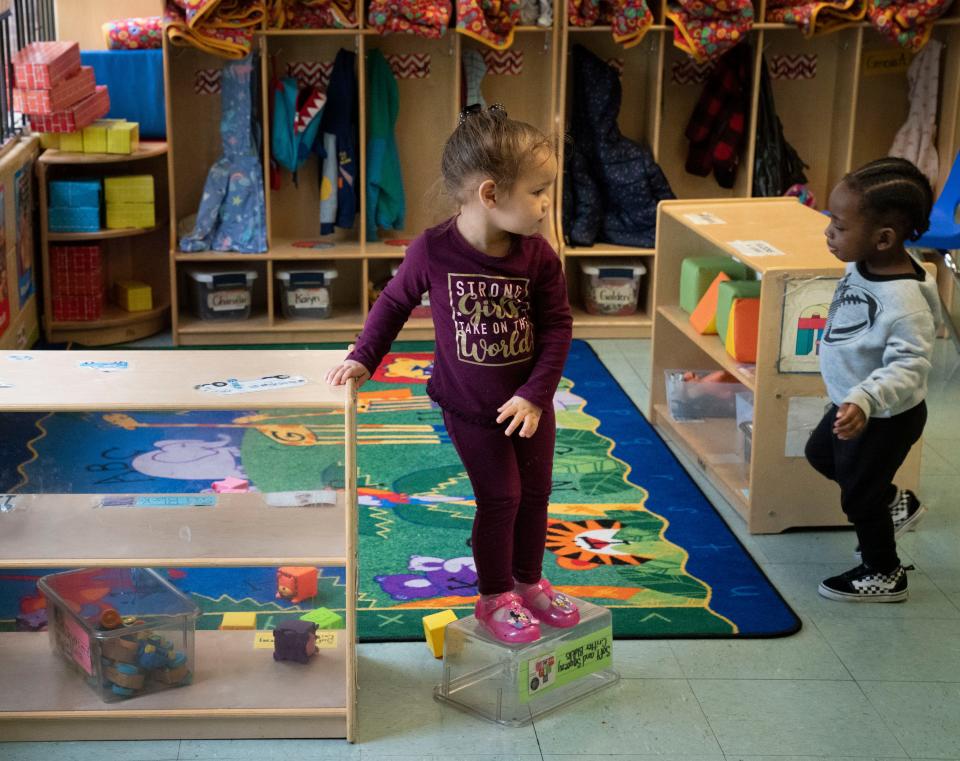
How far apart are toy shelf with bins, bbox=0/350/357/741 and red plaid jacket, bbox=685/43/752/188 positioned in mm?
3393

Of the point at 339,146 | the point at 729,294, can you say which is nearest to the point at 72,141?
the point at 339,146

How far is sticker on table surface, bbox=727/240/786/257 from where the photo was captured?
3.53 metres

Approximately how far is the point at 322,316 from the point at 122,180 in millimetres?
991

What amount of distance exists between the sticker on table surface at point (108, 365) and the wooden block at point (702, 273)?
2072mm

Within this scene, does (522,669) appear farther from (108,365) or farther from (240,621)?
(108,365)

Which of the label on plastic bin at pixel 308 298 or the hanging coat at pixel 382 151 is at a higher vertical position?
the hanging coat at pixel 382 151

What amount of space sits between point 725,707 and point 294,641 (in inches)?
35.4

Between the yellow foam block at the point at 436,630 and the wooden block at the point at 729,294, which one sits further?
the wooden block at the point at 729,294

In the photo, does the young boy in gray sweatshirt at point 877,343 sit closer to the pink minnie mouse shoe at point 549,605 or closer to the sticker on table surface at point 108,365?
the pink minnie mouse shoe at point 549,605

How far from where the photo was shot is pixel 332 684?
2.62m

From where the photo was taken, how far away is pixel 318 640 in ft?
8.70

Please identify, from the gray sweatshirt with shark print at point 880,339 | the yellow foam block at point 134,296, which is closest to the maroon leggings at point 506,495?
the gray sweatshirt with shark print at point 880,339

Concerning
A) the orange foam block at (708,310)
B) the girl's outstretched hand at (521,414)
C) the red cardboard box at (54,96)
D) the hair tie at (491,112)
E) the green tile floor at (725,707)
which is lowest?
the green tile floor at (725,707)

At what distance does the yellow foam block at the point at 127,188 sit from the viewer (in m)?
5.26
